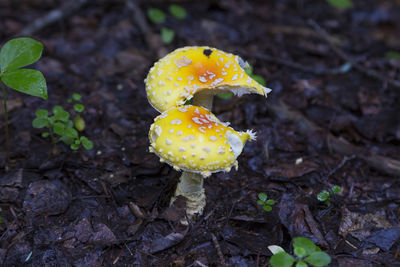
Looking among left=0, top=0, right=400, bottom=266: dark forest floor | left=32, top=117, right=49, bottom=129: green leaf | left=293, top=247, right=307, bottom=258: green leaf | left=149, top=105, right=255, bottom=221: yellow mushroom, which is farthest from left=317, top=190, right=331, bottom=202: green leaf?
left=32, top=117, right=49, bottom=129: green leaf

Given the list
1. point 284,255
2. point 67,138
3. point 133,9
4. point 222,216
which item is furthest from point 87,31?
point 284,255

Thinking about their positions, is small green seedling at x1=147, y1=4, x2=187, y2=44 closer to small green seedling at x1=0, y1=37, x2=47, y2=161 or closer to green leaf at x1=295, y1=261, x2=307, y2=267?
small green seedling at x1=0, y1=37, x2=47, y2=161

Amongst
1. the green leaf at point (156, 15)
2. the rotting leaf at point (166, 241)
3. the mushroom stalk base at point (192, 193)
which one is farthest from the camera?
the green leaf at point (156, 15)

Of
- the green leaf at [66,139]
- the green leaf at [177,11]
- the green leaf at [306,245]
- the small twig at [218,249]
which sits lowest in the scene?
the small twig at [218,249]

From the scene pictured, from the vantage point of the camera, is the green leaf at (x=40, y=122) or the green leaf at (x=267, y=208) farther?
the green leaf at (x=40, y=122)

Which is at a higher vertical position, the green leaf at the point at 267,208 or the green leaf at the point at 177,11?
the green leaf at the point at 177,11

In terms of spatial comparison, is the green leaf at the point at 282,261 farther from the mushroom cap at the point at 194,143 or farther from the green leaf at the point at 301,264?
the mushroom cap at the point at 194,143

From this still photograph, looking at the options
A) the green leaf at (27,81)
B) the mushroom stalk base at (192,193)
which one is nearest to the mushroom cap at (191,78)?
the mushroom stalk base at (192,193)
